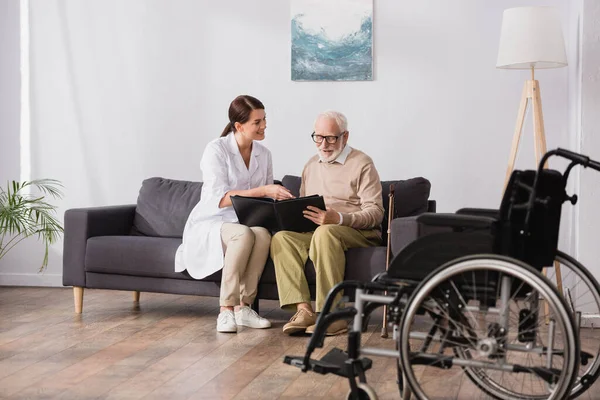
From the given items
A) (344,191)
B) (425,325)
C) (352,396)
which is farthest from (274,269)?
(352,396)

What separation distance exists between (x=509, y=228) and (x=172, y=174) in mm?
3357

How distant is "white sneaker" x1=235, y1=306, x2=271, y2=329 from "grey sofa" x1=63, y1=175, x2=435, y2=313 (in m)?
0.12

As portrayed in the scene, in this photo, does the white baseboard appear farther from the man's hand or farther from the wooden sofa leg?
the man's hand

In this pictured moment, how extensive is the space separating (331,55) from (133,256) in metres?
1.67

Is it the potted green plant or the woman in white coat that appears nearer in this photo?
the woman in white coat

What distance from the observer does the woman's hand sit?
4.24m

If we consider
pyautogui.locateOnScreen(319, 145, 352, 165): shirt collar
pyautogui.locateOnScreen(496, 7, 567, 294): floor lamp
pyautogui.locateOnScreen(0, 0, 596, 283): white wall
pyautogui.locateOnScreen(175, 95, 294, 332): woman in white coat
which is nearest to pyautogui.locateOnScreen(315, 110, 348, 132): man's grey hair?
pyautogui.locateOnScreen(319, 145, 352, 165): shirt collar

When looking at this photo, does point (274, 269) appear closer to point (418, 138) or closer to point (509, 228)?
point (418, 138)

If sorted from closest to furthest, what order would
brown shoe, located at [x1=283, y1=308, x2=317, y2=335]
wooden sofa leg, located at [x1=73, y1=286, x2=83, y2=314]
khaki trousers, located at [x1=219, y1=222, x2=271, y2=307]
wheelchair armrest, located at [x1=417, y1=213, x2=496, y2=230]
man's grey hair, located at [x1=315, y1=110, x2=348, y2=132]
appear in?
wheelchair armrest, located at [x1=417, y1=213, x2=496, y2=230] → brown shoe, located at [x1=283, y1=308, x2=317, y2=335] → khaki trousers, located at [x1=219, y1=222, x2=271, y2=307] → man's grey hair, located at [x1=315, y1=110, x2=348, y2=132] → wooden sofa leg, located at [x1=73, y1=286, x2=83, y2=314]

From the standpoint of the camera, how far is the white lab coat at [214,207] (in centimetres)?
434

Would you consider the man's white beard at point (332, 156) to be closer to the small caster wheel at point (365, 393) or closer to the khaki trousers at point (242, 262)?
the khaki trousers at point (242, 262)

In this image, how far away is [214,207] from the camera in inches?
175

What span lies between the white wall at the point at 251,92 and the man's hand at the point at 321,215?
3.83 ft

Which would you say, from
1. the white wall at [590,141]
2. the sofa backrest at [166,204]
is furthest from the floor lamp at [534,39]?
the sofa backrest at [166,204]
